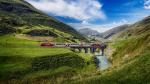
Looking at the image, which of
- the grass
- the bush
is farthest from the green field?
the grass

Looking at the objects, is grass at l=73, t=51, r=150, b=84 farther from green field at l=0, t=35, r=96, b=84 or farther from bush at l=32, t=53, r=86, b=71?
bush at l=32, t=53, r=86, b=71

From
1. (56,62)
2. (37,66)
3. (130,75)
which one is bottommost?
(37,66)

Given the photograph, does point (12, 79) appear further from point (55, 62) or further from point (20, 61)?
point (55, 62)

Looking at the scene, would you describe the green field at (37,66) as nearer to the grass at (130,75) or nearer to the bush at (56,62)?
the bush at (56,62)

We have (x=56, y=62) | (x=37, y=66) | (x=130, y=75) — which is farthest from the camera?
(x=56, y=62)

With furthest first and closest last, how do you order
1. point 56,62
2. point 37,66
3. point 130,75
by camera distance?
1. point 56,62
2. point 37,66
3. point 130,75

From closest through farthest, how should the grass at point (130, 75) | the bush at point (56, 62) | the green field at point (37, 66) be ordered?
1. the grass at point (130, 75)
2. the green field at point (37, 66)
3. the bush at point (56, 62)

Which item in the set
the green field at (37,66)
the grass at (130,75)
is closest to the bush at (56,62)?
the green field at (37,66)

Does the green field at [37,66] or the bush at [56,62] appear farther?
the bush at [56,62]

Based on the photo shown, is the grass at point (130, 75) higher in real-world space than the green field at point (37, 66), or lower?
higher

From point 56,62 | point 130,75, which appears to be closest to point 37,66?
point 56,62

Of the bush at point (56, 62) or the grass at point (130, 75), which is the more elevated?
the grass at point (130, 75)

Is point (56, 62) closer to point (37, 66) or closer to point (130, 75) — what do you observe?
point (37, 66)

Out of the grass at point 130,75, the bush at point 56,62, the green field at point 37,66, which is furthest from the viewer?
the bush at point 56,62
